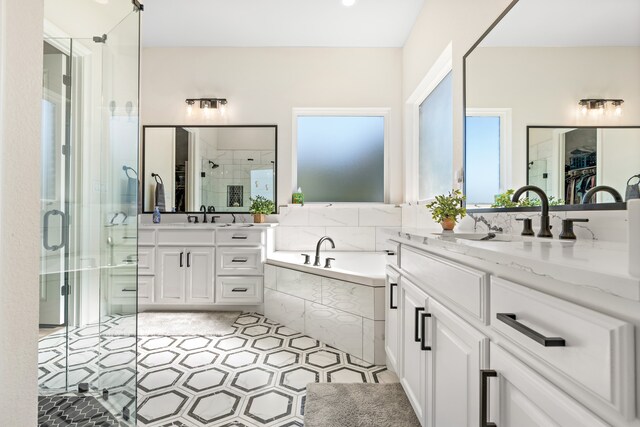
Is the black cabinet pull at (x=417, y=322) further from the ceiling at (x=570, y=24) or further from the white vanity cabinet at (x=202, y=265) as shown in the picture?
the white vanity cabinet at (x=202, y=265)

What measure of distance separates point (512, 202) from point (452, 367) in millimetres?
807

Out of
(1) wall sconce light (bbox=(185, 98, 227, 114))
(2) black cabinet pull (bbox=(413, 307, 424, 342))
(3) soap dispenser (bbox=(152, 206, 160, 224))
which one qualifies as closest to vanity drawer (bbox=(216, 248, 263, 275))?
(3) soap dispenser (bbox=(152, 206, 160, 224))

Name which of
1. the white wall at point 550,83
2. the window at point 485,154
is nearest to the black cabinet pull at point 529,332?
the white wall at point 550,83

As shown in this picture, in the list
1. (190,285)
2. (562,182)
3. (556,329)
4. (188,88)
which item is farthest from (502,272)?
(188,88)

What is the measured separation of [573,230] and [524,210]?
0.35 meters

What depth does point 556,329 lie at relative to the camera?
1.90 feet

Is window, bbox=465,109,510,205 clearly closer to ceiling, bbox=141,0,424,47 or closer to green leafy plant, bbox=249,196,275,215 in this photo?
ceiling, bbox=141,0,424,47

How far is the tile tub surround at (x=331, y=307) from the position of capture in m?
2.11

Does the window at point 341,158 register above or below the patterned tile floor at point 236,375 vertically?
above

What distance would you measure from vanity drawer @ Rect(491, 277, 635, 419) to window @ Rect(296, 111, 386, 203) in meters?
3.11

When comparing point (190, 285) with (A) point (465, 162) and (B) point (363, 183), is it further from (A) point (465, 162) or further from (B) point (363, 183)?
(A) point (465, 162)

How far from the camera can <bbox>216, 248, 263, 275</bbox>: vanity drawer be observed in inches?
123

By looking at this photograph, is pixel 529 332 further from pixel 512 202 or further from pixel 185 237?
pixel 185 237

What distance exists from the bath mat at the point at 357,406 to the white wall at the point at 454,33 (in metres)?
1.53
